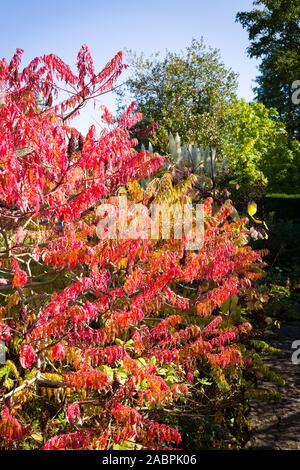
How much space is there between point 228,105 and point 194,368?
24.4 meters

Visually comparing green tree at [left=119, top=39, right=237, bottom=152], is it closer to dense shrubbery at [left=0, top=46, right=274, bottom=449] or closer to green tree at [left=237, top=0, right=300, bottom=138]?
green tree at [left=237, top=0, right=300, bottom=138]

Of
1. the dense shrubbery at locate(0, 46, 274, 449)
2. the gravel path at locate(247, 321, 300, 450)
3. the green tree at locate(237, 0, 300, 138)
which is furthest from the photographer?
the green tree at locate(237, 0, 300, 138)

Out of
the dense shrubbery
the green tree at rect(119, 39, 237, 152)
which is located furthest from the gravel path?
the green tree at rect(119, 39, 237, 152)

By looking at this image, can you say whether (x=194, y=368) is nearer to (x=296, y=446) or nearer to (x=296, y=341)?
(x=296, y=446)

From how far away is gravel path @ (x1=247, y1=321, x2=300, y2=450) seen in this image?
5367mm

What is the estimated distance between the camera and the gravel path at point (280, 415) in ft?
17.6

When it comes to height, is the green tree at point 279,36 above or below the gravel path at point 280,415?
above

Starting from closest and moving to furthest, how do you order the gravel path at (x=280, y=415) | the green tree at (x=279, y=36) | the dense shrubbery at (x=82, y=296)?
the dense shrubbery at (x=82, y=296), the gravel path at (x=280, y=415), the green tree at (x=279, y=36)

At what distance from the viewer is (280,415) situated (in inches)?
233

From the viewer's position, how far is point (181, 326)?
711 centimetres

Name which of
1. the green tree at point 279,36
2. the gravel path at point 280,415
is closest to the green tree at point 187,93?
the green tree at point 279,36

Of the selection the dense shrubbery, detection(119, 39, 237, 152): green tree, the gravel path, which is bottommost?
the gravel path

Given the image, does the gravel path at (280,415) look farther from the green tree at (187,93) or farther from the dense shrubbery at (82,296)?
the green tree at (187,93)

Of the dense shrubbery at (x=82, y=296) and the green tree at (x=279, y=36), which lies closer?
the dense shrubbery at (x=82, y=296)
